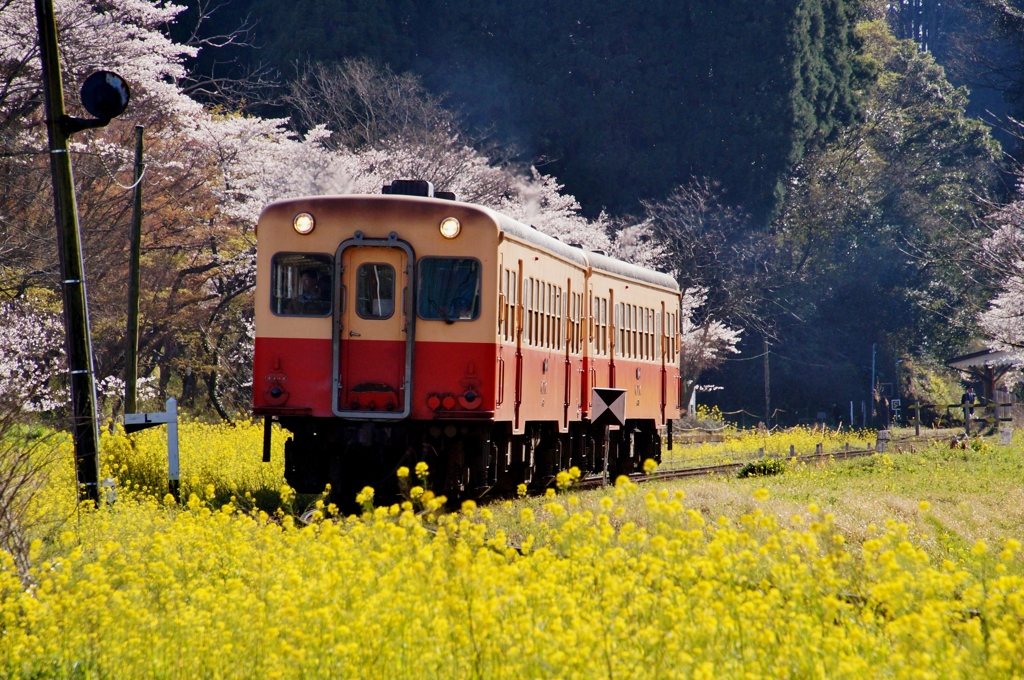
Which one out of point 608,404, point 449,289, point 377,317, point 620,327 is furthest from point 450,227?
point 620,327

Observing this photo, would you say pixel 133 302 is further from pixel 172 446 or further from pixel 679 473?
pixel 679 473

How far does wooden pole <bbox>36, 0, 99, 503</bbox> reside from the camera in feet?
32.6

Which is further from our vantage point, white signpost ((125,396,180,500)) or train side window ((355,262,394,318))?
train side window ((355,262,394,318))

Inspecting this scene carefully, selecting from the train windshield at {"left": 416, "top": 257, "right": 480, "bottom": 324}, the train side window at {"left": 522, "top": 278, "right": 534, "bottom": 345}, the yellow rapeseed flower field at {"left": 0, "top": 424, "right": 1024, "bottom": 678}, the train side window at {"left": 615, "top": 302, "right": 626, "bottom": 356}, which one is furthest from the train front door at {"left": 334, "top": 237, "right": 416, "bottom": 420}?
the train side window at {"left": 615, "top": 302, "right": 626, "bottom": 356}

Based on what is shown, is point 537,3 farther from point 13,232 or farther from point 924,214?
point 13,232

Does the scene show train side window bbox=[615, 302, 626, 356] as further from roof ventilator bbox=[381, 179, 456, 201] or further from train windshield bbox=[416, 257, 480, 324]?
train windshield bbox=[416, 257, 480, 324]

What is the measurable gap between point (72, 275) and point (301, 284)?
7.50 feet

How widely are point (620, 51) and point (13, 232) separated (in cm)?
2905

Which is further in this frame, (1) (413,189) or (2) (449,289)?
(1) (413,189)

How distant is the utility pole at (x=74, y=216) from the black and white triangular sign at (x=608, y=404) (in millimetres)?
6212

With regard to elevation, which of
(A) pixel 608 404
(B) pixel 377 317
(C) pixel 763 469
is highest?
(B) pixel 377 317

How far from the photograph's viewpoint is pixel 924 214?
162 feet

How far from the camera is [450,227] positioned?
1164 centimetres

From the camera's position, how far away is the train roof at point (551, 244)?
11719 mm
